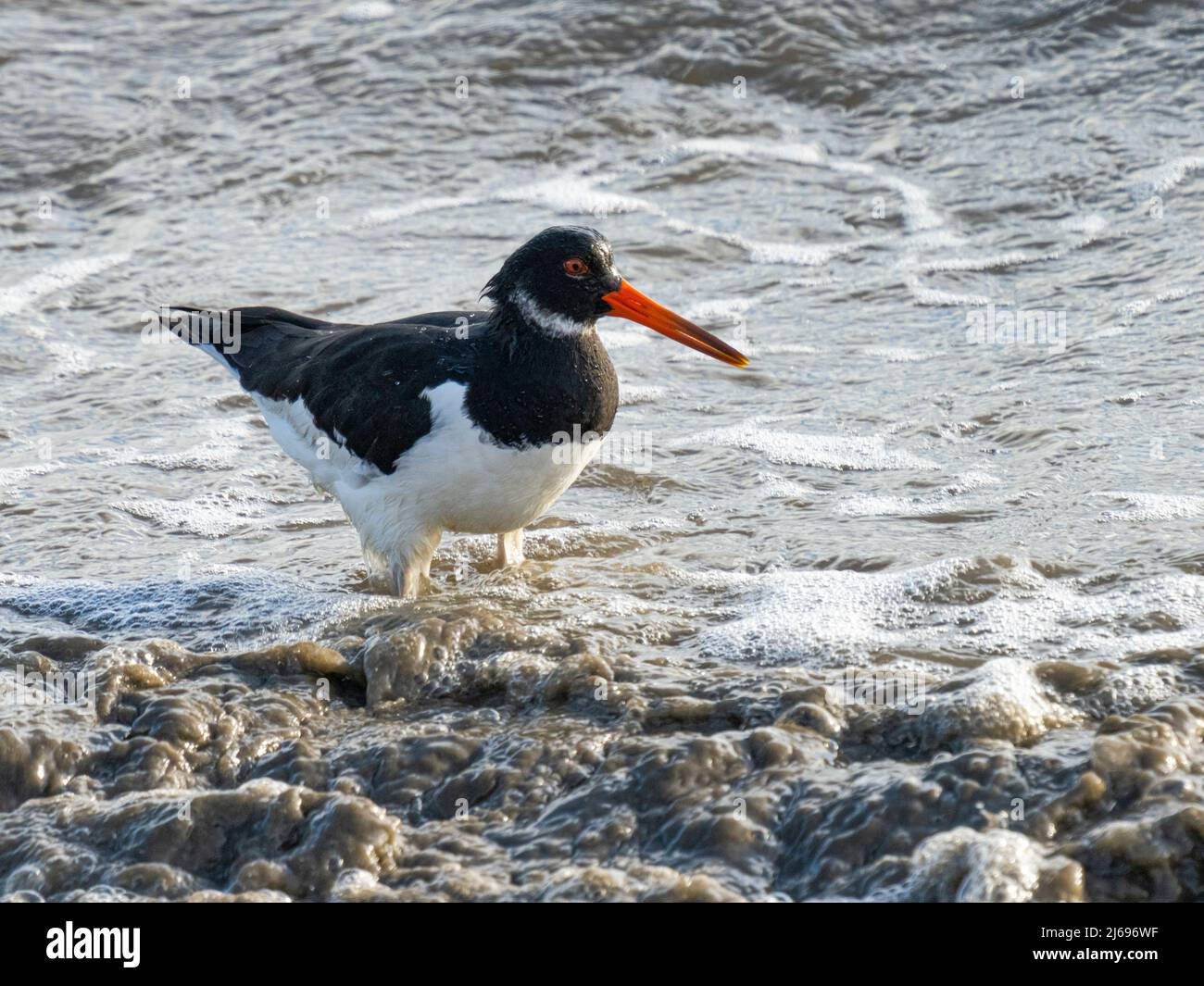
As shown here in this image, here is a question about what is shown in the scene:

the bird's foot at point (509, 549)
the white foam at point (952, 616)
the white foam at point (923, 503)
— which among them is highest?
the white foam at point (923, 503)

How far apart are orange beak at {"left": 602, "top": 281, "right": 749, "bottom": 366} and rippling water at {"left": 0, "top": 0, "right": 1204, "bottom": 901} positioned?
2.28ft

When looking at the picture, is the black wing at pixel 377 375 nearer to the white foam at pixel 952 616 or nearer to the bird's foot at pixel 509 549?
the bird's foot at pixel 509 549

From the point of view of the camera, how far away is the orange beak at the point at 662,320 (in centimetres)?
498

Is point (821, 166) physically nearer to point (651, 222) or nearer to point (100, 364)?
point (651, 222)

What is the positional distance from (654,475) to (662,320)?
1.04m

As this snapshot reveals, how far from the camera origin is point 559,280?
4.89 m

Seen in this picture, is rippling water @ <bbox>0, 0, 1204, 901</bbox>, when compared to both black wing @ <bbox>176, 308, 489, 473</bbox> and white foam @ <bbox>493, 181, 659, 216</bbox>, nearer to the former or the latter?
white foam @ <bbox>493, 181, 659, 216</bbox>

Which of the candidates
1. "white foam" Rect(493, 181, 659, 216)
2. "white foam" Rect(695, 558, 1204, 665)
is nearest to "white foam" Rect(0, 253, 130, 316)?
"white foam" Rect(493, 181, 659, 216)

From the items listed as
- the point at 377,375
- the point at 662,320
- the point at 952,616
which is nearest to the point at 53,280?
the point at 377,375

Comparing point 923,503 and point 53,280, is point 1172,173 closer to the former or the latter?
point 923,503

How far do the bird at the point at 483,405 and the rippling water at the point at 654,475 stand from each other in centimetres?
32

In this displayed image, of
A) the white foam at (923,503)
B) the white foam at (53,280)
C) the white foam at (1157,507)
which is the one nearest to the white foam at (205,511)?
the white foam at (923,503)

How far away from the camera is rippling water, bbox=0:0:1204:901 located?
11.4ft

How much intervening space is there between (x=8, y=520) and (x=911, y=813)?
3.85 m
